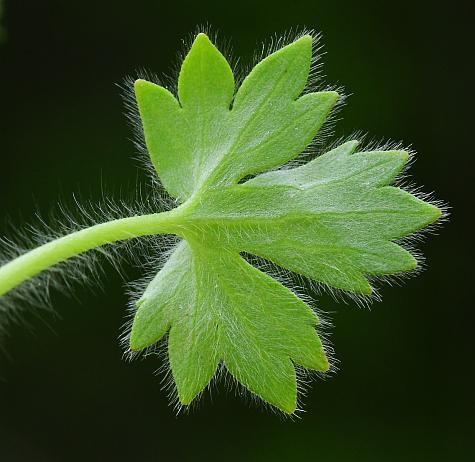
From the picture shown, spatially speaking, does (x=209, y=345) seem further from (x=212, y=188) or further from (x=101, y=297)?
(x=101, y=297)

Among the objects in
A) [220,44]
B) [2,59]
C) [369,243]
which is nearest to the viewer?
[369,243]

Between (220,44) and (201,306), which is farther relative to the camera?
(220,44)

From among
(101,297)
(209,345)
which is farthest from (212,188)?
(101,297)

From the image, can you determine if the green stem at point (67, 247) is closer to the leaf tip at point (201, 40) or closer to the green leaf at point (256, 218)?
the green leaf at point (256, 218)

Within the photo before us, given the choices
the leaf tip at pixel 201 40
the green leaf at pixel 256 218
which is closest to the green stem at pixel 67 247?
the green leaf at pixel 256 218

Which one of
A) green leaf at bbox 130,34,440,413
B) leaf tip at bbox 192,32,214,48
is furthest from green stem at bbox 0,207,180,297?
leaf tip at bbox 192,32,214,48

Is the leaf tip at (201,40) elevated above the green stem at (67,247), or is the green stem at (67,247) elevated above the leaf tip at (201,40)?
the leaf tip at (201,40)
